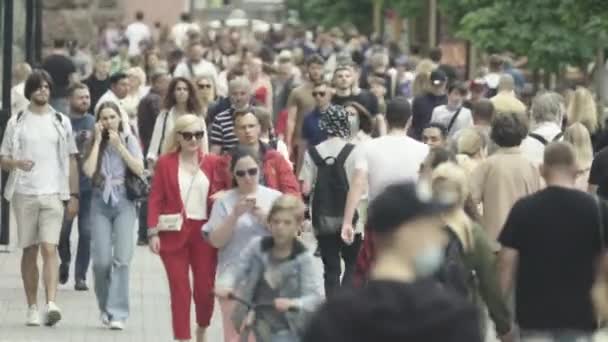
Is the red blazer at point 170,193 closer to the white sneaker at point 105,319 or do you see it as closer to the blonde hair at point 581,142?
the white sneaker at point 105,319

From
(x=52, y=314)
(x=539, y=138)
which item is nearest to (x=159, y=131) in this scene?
(x=52, y=314)

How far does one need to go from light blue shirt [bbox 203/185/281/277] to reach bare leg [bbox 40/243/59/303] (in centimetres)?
326

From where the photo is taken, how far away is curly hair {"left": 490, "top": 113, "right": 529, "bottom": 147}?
44.4 ft

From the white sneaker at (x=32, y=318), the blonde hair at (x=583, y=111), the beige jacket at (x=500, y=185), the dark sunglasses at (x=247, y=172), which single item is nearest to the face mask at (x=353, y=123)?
the blonde hair at (x=583, y=111)

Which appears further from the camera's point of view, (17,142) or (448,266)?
(17,142)

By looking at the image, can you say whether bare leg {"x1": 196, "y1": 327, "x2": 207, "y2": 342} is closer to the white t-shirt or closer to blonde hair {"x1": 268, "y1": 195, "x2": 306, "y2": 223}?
the white t-shirt

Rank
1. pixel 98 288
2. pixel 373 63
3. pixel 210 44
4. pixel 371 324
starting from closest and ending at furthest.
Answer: pixel 371 324
pixel 98 288
pixel 373 63
pixel 210 44

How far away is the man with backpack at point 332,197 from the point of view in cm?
1558

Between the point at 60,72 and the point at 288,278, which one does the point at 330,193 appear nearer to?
the point at 288,278

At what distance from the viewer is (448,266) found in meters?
10.3

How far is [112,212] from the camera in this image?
1554 centimetres

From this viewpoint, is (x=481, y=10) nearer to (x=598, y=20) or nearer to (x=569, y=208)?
(x=598, y=20)

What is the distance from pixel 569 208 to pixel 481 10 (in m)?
21.0

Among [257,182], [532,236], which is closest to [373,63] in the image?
[257,182]
